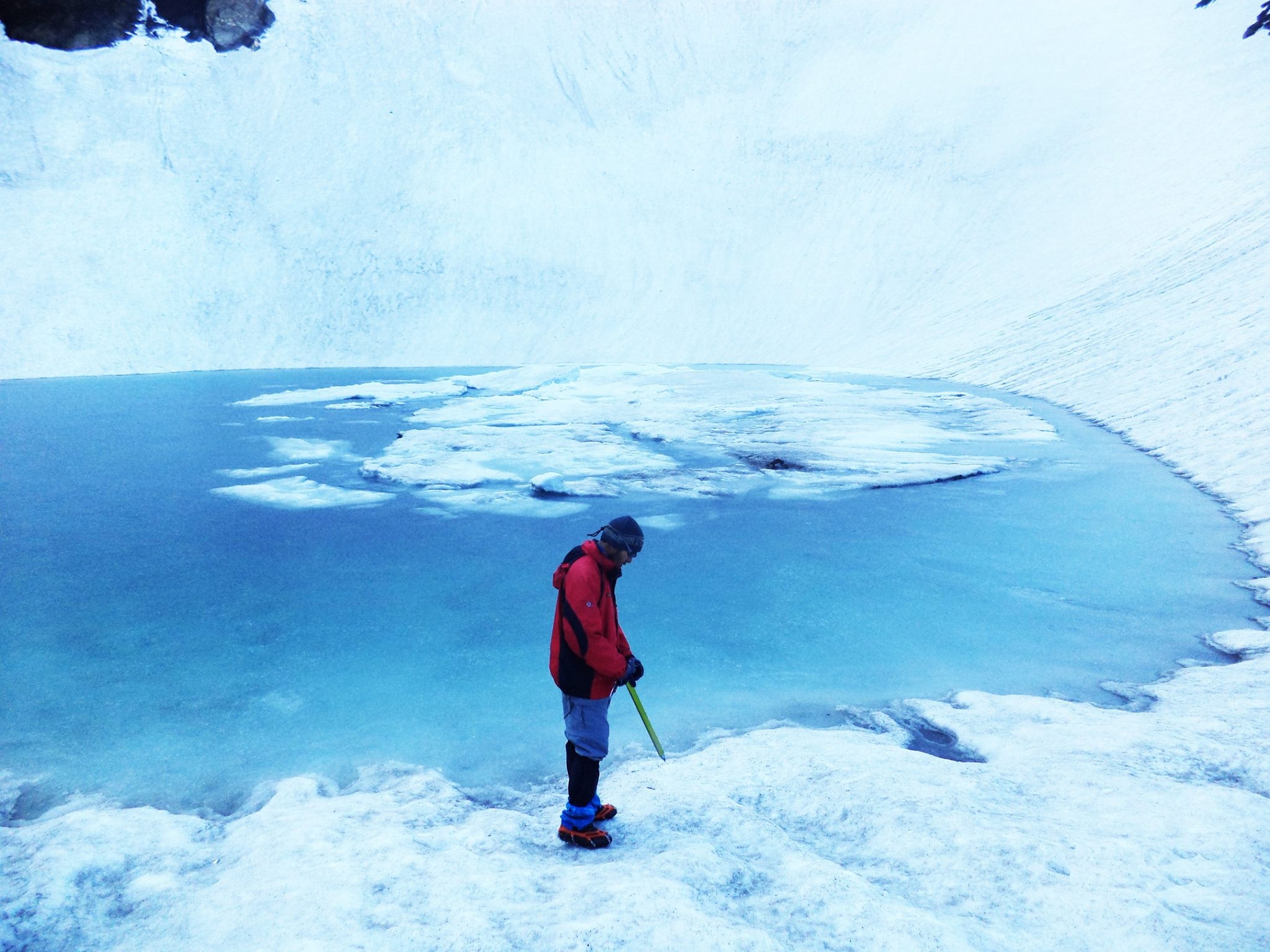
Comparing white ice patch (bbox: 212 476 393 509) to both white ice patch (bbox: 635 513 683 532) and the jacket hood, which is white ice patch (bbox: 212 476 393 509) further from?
the jacket hood

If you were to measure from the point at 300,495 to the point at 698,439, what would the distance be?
18.2 ft

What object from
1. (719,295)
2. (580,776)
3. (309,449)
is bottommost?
(580,776)

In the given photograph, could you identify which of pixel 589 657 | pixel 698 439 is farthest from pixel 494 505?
pixel 589 657

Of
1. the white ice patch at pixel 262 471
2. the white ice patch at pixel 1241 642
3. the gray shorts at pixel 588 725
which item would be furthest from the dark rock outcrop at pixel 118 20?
the white ice patch at pixel 1241 642

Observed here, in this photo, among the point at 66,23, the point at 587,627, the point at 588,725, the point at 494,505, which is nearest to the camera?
the point at 587,627

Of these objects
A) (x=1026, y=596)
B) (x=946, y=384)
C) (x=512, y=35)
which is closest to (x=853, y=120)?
(x=512, y=35)

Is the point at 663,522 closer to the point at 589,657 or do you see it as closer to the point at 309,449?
the point at 589,657

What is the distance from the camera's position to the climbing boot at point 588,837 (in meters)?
2.94

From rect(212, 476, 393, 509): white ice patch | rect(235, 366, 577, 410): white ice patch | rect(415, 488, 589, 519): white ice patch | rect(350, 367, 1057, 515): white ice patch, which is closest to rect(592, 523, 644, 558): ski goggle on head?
rect(415, 488, 589, 519): white ice patch

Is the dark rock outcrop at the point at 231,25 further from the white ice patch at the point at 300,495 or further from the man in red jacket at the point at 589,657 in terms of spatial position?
the man in red jacket at the point at 589,657

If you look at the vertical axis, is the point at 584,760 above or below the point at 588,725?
below

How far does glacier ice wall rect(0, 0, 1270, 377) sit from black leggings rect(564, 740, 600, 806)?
18.8 m

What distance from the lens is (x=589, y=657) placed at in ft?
9.18

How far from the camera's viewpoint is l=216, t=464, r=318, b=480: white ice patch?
32.6 feet
